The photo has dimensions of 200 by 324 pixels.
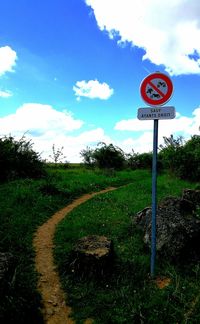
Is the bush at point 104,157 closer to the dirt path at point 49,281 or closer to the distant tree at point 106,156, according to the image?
the distant tree at point 106,156

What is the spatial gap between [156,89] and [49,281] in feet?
13.5

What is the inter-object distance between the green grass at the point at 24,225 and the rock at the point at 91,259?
2.74 feet

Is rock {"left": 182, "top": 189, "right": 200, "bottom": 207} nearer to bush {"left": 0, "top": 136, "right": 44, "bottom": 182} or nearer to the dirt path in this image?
the dirt path

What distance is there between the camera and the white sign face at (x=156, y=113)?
6359 millimetres

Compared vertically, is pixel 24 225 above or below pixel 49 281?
above

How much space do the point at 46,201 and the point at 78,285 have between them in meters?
6.55

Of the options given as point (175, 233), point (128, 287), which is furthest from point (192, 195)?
point (128, 287)

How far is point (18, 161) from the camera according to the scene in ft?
61.8

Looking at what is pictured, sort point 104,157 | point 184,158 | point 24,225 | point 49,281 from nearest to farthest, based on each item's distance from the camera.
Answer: point 49,281, point 24,225, point 184,158, point 104,157

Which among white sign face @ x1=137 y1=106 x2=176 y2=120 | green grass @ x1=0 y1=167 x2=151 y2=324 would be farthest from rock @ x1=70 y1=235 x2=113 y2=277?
white sign face @ x1=137 y1=106 x2=176 y2=120

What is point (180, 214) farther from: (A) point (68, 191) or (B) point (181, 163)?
(B) point (181, 163)

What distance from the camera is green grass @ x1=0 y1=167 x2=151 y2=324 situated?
5.18 m

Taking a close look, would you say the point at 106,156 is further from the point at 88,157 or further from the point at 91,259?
the point at 91,259

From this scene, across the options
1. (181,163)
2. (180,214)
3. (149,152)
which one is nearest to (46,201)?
(180,214)
